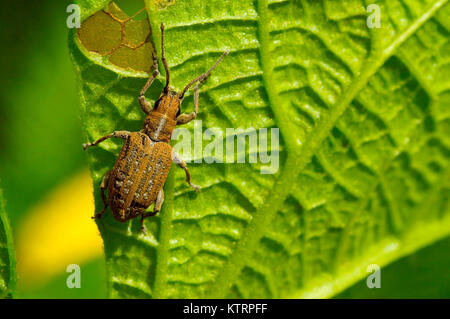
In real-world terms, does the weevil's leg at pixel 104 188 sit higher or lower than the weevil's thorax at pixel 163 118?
lower

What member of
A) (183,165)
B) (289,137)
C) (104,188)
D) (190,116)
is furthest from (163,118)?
(289,137)

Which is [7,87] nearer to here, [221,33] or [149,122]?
[149,122]

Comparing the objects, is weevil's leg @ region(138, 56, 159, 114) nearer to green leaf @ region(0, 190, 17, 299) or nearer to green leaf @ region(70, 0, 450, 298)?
green leaf @ region(70, 0, 450, 298)

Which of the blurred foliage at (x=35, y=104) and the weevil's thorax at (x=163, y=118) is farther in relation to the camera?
the blurred foliage at (x=35, y=104)

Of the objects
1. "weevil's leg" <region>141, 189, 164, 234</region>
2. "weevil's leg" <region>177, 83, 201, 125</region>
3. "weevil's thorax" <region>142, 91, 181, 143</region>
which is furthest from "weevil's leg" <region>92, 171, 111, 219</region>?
"weevil's leg" <region>177, 83, 201, 125</region>

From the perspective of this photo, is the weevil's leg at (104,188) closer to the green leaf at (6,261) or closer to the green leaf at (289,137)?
the green leaf at (289,137)

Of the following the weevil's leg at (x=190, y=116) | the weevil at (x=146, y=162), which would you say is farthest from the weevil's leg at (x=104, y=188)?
the weevil's leg at (x=190, y=116)
